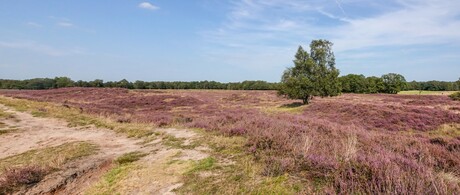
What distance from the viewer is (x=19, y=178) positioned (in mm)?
6281

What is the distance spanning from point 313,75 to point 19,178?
38.5 meters

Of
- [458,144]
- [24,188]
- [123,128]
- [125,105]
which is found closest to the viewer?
[24,188]

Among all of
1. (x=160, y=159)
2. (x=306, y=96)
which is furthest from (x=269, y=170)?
(x=306, y=96)

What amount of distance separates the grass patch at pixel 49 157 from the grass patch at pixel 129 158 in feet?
5.29

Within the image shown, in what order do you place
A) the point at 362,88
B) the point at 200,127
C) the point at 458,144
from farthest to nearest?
the point at 362,88 < the point at 200,127 < the point at 458,144

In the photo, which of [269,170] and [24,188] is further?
[24,188]

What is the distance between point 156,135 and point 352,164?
9044mm

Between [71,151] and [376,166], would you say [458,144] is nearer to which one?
[376,166]

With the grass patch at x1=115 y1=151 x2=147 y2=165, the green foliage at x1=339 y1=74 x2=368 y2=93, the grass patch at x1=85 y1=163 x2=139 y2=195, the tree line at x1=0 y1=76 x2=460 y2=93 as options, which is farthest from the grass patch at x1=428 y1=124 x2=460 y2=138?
the green foliage at x1=339 y1=74 x2=368 y2=93

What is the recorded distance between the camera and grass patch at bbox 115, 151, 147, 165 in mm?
7823

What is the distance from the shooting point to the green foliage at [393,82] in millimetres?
98250

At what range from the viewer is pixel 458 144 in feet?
33.9

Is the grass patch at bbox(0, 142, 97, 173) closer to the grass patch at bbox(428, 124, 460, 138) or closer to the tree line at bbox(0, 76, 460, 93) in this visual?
the grass patch at bbox(428, 124, 460, 138)

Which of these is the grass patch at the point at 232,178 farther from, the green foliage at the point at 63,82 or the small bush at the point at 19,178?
the green foliage at the point at 63,82
